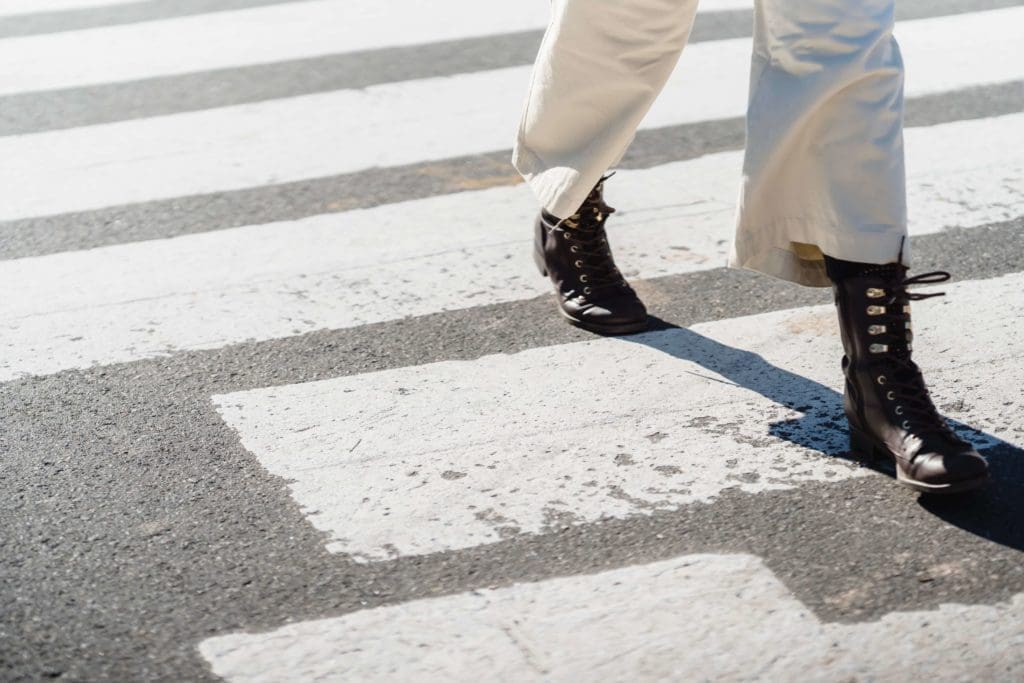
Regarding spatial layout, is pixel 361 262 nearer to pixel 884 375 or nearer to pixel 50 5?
pixel 884 375

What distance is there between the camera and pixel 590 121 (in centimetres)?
320

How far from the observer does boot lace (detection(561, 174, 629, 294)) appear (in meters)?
3.36

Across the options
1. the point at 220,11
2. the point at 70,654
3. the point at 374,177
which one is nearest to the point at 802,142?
the point at 70,654

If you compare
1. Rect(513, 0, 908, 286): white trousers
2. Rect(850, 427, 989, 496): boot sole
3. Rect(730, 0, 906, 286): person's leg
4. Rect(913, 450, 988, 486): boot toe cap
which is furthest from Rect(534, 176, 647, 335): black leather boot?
Rect(913, 450, 988, 486): boot toe cap

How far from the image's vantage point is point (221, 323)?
3.42 meters

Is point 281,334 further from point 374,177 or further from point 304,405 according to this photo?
point 374,177

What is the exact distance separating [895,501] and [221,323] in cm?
157

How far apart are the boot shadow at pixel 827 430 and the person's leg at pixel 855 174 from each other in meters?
0.08

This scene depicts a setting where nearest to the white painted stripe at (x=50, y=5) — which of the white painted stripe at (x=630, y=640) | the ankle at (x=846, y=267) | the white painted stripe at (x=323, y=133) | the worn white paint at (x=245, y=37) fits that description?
the worn white paint at (x=245, y=37)

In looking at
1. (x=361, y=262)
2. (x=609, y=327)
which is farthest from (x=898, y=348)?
(x=361, y=262)

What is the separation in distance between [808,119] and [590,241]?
801mm

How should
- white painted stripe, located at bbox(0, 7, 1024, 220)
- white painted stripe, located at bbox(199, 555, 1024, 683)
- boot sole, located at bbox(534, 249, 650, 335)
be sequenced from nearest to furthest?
white painted stripe, located at bbox(199, 555, 1024, 683), boot sole, located at bbox(534, 249, 650, 335), white painted stripe, located at bbox(0, 7, 1024, 220)

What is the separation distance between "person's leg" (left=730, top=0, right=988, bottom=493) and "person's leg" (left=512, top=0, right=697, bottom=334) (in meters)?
0.38

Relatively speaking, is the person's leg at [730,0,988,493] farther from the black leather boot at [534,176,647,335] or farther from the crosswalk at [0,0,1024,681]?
the black leather boot at [534,176,647,335]
